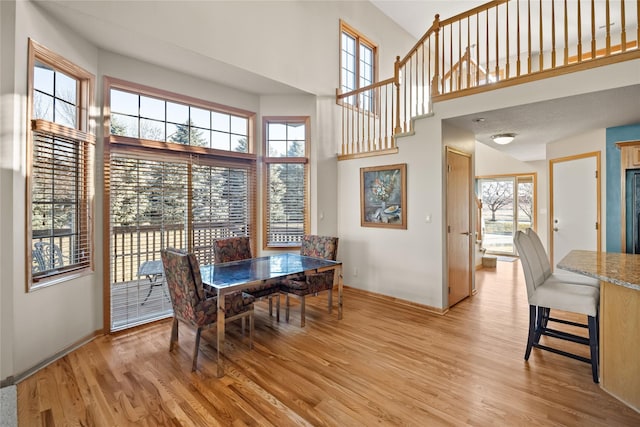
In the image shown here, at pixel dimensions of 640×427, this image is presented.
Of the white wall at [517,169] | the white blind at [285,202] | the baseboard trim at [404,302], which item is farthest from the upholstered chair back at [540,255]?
the white wall at [517,169]

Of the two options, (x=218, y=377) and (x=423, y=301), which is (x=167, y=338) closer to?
(x=218, y=377)

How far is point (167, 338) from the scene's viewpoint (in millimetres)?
3242

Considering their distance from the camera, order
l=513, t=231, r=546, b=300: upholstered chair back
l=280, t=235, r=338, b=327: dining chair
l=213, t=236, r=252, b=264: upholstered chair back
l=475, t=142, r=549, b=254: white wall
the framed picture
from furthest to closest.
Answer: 1. l=475, t=142, r=549, b=254: white wall
2. the framed picture
3. l=213, t=236, r=252, b=264: upholstered chair back
4. l=280, t=235, r=338, b=327: dining chair
5. l=513, t=231, r=546, b=300: upholstered chair back

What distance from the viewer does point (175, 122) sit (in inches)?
155

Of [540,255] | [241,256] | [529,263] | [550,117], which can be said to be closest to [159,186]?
[241,256]

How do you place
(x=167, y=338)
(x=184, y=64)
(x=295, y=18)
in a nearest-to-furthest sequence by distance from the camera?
(x=167, y=338)
(x=184, y=64)
(x=295, y=18)

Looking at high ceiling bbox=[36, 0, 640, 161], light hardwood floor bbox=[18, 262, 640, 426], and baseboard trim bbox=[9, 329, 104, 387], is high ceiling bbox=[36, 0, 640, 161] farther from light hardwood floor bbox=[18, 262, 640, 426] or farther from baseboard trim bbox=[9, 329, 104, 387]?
baseboard trim bbox=[9, 329, 104, 387]

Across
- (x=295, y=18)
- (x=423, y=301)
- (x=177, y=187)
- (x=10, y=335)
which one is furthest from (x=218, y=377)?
(x=295, y=18)

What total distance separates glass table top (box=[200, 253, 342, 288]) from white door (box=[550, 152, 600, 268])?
12.5 ft

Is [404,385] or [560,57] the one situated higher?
[560,57]

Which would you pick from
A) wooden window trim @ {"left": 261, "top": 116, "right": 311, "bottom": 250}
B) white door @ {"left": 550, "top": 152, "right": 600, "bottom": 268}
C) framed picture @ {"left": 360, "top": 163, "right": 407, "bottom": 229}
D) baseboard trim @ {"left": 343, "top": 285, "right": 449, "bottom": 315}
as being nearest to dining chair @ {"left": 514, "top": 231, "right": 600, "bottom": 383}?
baseboard trim @ {"left": 343, "top": 285, "right": 449, "bottom": 315}

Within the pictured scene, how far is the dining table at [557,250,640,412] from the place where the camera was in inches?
80.0

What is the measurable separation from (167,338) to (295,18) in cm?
442

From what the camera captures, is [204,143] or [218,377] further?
[204,143]
